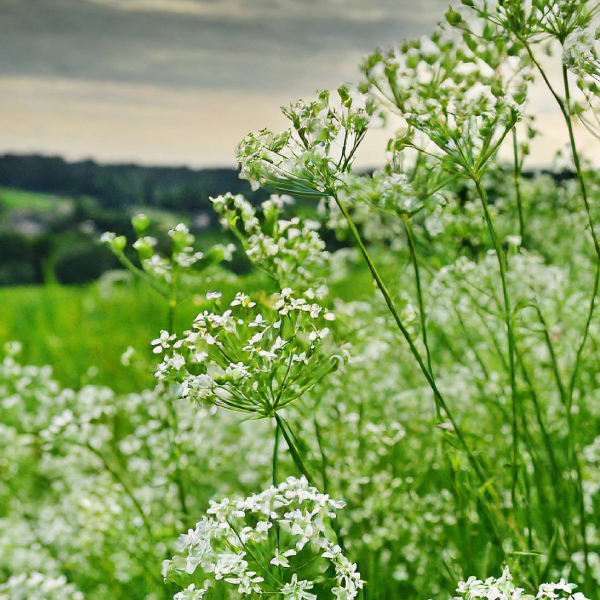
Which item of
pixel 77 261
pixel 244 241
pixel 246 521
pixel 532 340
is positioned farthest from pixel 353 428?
pixel 77 261

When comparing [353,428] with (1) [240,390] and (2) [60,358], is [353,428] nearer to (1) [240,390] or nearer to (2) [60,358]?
(1) [240,390]

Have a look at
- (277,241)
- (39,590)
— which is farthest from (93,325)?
(277,241)

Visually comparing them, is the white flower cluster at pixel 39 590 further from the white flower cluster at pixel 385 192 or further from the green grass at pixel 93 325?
the green grass at pixel 93 325

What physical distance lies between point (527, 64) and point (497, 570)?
4.83 feet

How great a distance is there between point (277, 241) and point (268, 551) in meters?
0.90

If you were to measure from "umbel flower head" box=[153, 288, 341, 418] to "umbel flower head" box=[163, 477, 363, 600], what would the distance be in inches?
7.6

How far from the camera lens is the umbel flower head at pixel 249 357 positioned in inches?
51.2

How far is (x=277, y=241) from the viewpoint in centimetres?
188

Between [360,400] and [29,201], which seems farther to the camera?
[29,201]

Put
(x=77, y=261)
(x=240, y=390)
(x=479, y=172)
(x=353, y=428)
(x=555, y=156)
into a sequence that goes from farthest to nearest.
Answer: (x=77, y=261), (x=353, y=428), (x=555, y=156), (x=479, y=172), (x=240, y=390)

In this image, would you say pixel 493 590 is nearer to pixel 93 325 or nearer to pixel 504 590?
pixel 504 590

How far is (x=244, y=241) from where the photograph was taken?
5.95 feet

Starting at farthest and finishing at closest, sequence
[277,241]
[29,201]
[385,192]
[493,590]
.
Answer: [29,201], [277,241], [385,192], [493,590]

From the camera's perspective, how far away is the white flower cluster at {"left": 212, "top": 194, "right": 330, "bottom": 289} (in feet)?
6.01
